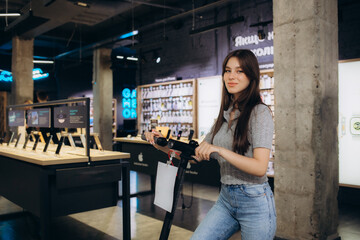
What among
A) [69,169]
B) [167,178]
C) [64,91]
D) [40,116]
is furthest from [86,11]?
[64,91]

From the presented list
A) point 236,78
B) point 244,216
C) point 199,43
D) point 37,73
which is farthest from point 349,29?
point 37,73

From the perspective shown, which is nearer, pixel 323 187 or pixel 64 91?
pixel 323 187

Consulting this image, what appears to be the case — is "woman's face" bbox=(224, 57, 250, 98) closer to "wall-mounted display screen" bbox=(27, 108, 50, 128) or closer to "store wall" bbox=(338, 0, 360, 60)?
"wall-mounted display screen" bbox=(27, 108, 50, 128)

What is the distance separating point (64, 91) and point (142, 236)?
41.6 feet

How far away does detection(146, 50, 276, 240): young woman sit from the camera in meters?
1.45

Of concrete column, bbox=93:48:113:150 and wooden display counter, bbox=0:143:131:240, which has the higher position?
concrete column, bbox=93:48:113:150

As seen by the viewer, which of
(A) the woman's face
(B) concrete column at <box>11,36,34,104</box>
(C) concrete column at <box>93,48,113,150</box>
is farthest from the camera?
(C) concrete column at <box>93,48,113,150</box>

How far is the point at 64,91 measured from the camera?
15.3 m

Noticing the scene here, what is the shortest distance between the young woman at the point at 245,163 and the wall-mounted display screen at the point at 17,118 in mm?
4407

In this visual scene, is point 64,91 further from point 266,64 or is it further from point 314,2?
point 314,2

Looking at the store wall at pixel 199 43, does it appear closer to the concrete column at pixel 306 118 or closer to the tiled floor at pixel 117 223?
the concrete column at pixel 306 118

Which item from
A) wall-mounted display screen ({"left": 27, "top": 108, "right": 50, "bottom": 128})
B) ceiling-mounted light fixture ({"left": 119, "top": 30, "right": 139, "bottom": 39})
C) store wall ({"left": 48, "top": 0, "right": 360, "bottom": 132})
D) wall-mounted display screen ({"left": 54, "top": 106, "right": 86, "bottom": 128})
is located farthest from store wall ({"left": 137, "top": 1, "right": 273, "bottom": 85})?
wall-mounted display screen ({"left": 54, "top": 106, "right": 86, "bottom": 128})

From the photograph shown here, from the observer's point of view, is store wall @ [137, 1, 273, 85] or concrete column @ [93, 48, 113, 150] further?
concrete column @ [93, 48, 113, 150]

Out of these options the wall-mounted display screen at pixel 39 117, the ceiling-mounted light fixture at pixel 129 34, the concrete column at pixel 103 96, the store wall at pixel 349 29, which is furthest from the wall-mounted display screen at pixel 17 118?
the concrete column at pixel 103 96
